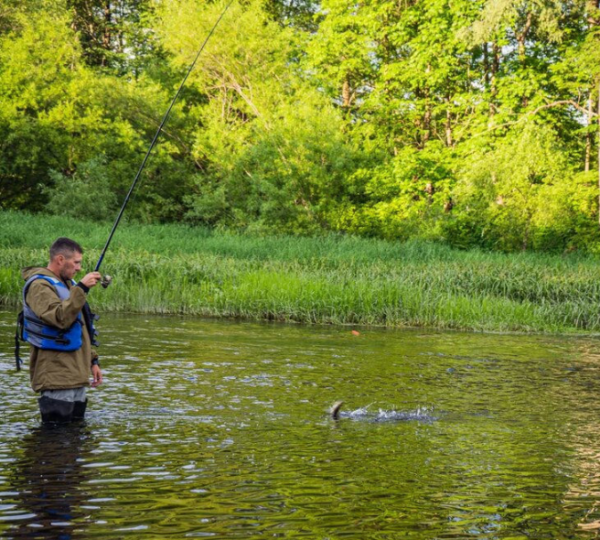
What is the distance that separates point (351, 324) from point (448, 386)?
7.29 metres

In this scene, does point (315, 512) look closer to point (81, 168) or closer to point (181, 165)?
point (81, 168)

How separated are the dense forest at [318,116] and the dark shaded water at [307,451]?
19089 millimetres

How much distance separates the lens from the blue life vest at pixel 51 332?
21.9ft

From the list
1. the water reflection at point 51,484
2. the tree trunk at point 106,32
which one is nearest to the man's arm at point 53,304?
the water reflection at point 51,484

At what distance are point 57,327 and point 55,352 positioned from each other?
0.24 meters

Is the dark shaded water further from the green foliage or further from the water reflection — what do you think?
the green foliage

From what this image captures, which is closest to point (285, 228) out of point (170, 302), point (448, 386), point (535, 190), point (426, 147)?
point (426, 147)

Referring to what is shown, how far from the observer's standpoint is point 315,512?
17.1 ft

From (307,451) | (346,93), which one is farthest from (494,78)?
(307,451)

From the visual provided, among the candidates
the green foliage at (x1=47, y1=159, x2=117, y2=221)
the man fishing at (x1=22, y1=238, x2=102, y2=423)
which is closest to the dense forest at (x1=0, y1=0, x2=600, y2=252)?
the green foliage at (x1=47, y1=159, x2=117, y2=221)

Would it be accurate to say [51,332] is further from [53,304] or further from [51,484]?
[51,484]

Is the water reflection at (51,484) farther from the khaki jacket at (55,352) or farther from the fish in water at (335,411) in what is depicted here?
the fish in water at (335,411)

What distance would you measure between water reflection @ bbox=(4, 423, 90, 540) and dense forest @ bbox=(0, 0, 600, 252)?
23081 millimetres

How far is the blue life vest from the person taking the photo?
6.66 metres
